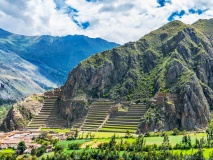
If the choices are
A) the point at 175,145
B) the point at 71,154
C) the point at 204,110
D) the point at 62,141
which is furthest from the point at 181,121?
the point at 71,154

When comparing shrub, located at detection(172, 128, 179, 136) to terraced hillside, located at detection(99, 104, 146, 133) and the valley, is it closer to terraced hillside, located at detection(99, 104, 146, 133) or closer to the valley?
the valley

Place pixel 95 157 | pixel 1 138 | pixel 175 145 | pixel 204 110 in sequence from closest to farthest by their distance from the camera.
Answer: pixel 95 157 → pixel 175 145 → pixel 1 138 → pixel 204 110

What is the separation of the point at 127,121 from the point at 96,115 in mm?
21551

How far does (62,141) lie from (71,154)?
32244mm

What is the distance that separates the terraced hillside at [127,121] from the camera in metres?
163

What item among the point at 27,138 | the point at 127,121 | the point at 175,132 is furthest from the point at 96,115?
the point at 175,132

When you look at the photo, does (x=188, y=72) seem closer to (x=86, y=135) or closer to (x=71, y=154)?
(x=86, y=135)

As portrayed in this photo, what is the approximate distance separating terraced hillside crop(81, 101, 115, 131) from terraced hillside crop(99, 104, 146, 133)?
16.4 ft

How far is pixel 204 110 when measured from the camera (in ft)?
568

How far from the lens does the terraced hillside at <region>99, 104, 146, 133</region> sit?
536 ft

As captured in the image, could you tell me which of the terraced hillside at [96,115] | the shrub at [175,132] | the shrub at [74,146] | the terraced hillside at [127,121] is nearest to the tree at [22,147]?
the shrub at [74,146]

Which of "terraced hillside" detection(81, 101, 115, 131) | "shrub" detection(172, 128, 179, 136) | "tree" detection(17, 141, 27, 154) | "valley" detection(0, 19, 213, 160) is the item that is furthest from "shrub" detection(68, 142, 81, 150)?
"shrub" detection(172, 128, 179, 136)

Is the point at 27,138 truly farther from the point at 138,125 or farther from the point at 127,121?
the point at 138,125

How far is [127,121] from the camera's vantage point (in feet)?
556
